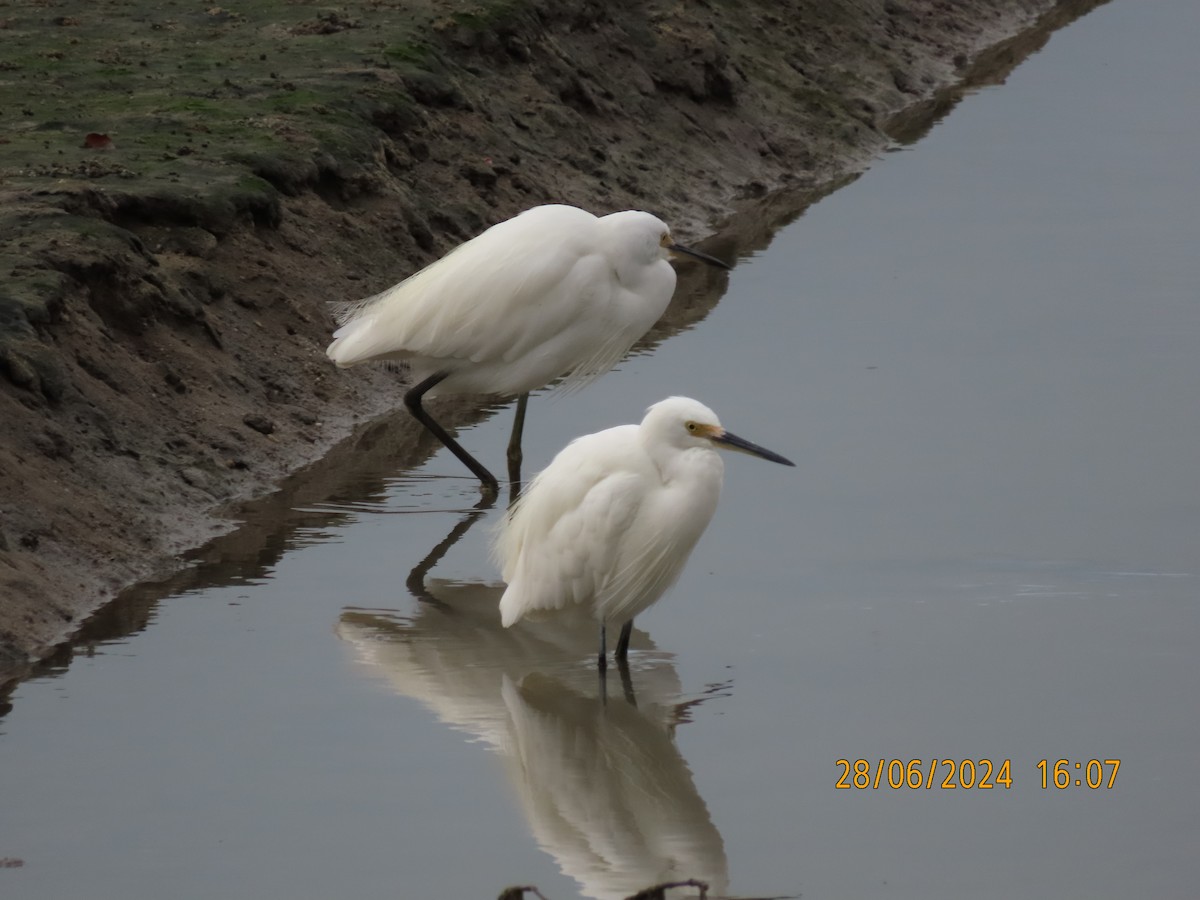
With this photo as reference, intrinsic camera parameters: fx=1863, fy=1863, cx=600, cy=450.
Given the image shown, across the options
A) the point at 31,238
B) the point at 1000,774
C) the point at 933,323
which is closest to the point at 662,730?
the point at 1000,774

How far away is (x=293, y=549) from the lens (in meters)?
6.79

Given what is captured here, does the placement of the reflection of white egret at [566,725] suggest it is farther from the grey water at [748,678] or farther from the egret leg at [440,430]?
the egret leg at [440,430]

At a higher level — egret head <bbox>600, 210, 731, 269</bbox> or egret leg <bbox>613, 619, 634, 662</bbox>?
egret head <bbox>600, 210, 731, 269</bbox>

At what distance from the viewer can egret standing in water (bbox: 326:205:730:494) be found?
7.48 metres

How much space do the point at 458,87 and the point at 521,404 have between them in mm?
3867

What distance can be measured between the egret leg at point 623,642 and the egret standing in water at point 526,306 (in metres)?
1.96

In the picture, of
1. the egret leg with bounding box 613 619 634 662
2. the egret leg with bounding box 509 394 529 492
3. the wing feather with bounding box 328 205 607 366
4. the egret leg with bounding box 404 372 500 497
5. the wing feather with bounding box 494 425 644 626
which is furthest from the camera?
the egret leg with bounding box 509 394 529 492

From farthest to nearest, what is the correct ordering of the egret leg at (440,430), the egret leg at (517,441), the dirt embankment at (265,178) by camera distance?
the egret leg at (517,441), the egret leg at (440,430), the dirt embankment at (265,178)

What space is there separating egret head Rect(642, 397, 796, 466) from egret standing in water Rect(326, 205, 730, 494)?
85.9 inches
